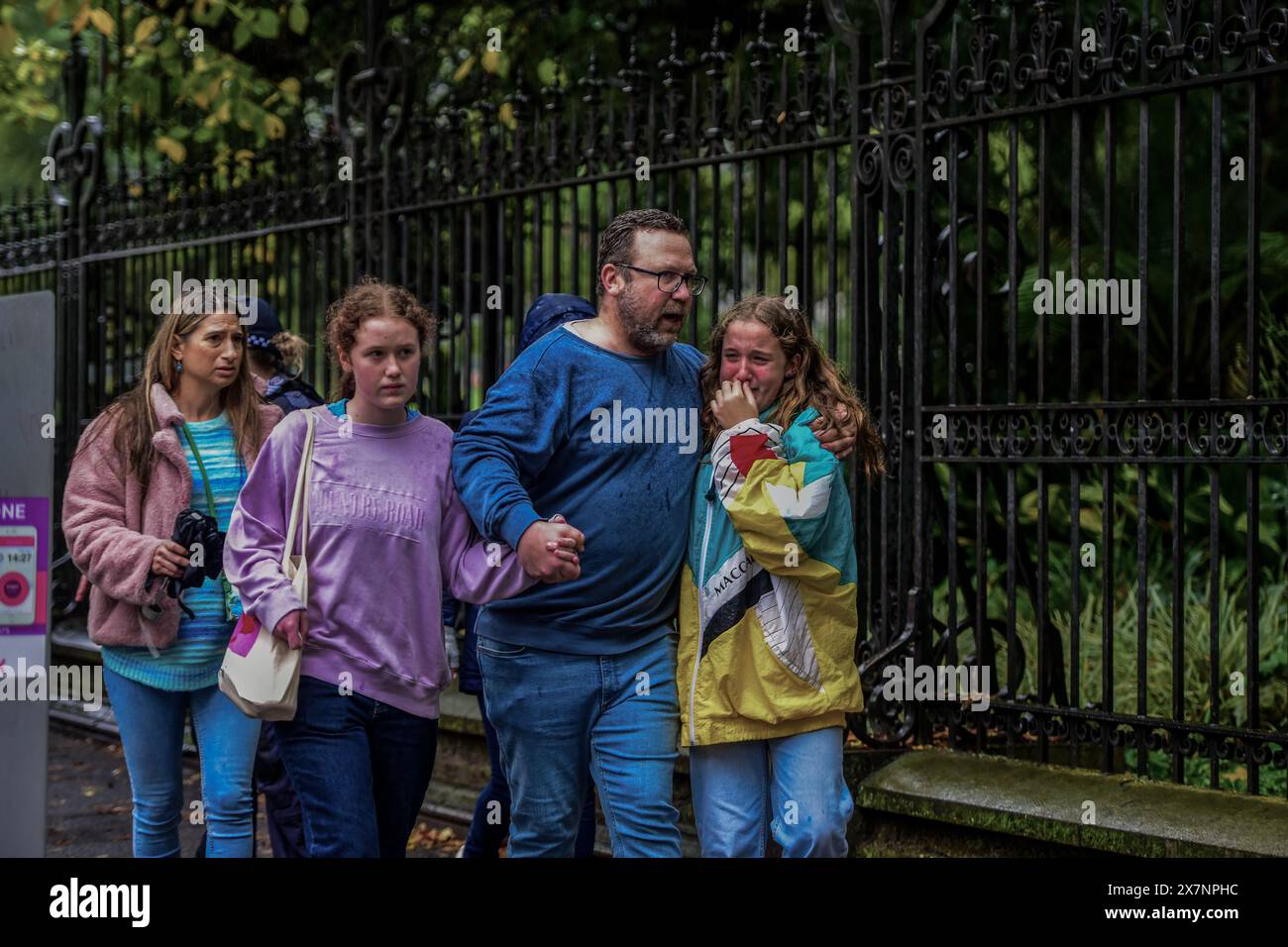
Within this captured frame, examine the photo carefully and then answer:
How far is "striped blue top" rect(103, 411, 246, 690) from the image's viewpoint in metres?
4.41

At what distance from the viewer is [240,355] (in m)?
4.66

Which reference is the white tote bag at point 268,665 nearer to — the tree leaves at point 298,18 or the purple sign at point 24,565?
the purple sign at point 24,565

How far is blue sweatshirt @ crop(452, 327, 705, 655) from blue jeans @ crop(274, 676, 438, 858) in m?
0.37

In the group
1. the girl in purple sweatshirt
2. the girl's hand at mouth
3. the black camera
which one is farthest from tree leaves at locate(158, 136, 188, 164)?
the girl's hand at mouth

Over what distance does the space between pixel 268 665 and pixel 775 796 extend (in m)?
1.28

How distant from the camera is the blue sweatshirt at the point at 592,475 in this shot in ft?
12.7

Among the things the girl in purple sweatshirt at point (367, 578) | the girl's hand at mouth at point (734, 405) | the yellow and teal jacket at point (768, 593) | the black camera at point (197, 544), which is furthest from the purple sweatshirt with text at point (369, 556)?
the girl's hand at mouth at point (734, 405)

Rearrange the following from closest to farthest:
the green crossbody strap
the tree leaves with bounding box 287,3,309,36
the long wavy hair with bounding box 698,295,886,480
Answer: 1. the long wavy hair with bounding box 698,295,886,480
2. the green crossbody strap
3. the tree leaves with bounding box 287,3,309,36

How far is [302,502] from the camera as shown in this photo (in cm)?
394

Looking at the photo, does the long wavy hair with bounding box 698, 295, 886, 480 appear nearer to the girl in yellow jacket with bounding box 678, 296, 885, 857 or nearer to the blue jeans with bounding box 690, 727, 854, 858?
the girl in yellow jacket with bounding box 678, 296, 885, 857

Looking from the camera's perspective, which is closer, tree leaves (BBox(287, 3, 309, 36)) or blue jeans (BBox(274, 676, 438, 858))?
blue jeans (BBox(274, 676, 438, 858))

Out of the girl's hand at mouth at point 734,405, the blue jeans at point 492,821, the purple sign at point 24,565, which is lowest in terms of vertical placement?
the blue jeans at point 492,821
